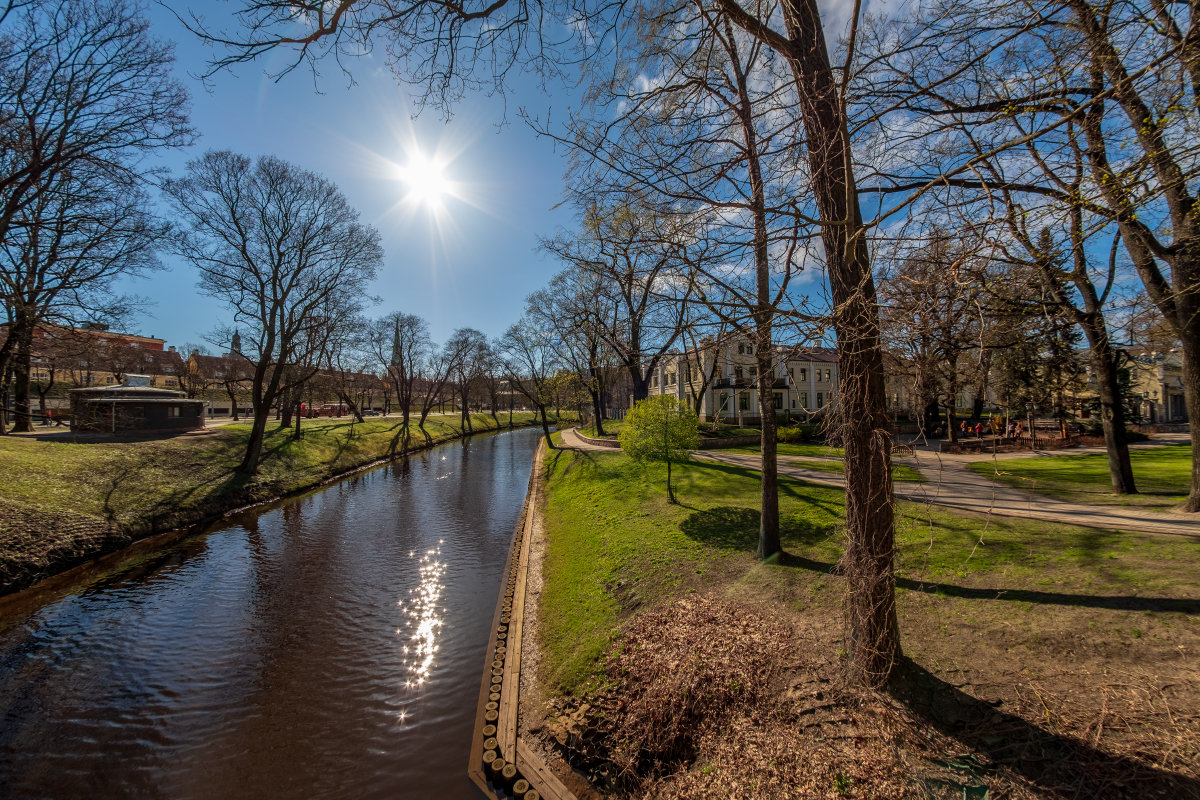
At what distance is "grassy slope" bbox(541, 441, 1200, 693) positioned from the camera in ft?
16.7

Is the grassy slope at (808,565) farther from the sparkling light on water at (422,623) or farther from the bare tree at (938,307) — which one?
the sparkling light on water at (422,623)

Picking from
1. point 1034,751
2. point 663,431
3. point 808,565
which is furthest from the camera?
point 663,431

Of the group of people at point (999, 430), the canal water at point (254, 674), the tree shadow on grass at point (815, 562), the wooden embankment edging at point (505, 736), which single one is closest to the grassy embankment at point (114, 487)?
the canal water at point (254, 674)

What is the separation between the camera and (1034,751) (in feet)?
10.2

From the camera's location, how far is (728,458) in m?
18.2

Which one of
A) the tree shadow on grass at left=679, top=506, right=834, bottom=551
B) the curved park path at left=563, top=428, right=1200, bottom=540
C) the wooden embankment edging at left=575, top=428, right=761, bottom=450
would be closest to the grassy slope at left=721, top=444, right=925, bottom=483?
the wooden embankment edging at left=575, top=428, right=761, bottom=450

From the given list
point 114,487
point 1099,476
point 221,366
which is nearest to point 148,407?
point 114,487

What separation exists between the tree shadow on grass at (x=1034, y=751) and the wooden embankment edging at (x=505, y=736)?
10.7 feet

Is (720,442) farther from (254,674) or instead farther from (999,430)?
(254,674)

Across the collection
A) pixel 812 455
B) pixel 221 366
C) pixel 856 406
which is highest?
pixel 221 366

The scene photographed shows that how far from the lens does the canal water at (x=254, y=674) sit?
4996mm

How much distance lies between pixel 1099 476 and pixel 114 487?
91.5 ft

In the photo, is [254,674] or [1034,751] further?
[254,674]

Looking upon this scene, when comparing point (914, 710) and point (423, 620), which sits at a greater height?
point (914, 710)
